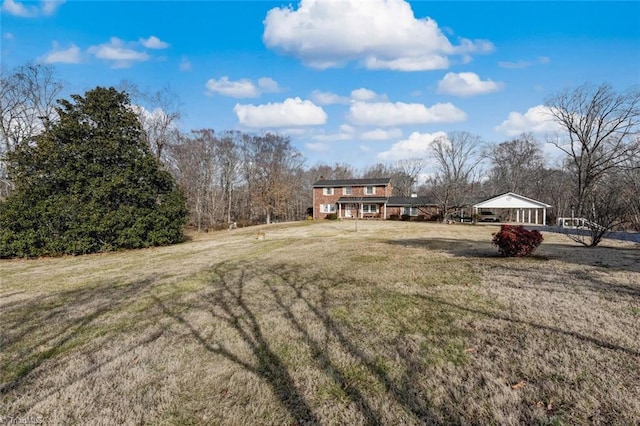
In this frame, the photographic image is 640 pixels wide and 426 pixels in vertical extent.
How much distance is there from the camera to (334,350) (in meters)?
3.86

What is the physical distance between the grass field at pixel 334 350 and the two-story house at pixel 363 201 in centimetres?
2974

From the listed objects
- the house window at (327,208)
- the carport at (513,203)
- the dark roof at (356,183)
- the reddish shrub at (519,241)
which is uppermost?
the dark roof at (356,183)

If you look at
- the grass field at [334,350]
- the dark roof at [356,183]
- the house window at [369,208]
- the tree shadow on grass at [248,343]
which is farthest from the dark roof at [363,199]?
the tree shadow on grass at [248,343]

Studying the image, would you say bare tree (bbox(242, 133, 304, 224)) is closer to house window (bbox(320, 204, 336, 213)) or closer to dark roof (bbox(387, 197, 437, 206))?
house window (bbox(320, 204, 336, 213))

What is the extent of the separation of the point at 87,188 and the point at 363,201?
28348 mm

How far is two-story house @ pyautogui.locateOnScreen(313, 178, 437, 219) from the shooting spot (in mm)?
37188

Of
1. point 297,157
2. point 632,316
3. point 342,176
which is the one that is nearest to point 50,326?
point 632,316

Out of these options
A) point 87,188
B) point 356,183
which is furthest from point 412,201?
point 87,188

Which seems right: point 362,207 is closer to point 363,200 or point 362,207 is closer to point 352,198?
point 363,200

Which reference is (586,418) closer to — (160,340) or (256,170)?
(160,340)

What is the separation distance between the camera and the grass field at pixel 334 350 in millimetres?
2746

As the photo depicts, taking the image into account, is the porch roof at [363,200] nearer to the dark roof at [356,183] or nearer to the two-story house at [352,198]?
the two-story house at [352,198]

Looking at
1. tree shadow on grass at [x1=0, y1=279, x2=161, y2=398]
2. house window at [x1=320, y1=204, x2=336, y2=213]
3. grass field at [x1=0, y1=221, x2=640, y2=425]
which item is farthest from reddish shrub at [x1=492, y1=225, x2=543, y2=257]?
house window at [x1=320, y1=204, x2=336, y2=213]

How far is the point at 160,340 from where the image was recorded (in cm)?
437
